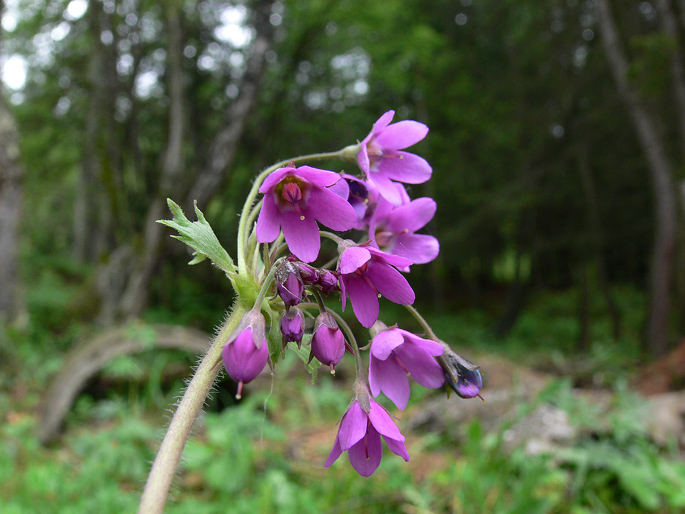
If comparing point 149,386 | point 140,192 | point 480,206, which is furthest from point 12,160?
point 480,206

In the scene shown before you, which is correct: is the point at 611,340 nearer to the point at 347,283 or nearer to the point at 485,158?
the point at 485,158

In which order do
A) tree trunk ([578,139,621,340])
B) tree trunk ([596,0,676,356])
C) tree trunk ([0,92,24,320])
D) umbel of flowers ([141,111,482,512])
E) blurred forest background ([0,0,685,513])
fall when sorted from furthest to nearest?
tree trunk ([578,139,621,340]), tree trunk ([596,0,676,356]), tree trunk ([0,92,24,320]), blurred forest background ([0,0,685,513]), umbel of flowers ([141,111,482,512])

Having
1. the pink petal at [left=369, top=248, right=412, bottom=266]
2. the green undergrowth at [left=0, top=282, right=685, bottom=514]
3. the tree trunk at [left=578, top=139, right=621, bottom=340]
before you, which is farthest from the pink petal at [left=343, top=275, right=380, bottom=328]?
the tree trunk at [left=578, top=139, right=621, bottom=340]

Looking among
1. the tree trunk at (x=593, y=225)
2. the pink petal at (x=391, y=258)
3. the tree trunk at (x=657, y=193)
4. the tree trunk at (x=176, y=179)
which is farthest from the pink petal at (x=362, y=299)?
the tree trunk at (x=593, y=225)

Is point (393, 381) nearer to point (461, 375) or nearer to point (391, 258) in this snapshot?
point (461, 375)

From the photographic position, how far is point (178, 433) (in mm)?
893

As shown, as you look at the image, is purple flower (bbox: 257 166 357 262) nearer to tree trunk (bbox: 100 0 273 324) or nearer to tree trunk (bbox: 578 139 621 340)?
tree trunk (bbox: 100 0 273 324)

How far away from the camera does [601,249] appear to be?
1291 cm

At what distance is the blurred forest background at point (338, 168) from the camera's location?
3420 mm

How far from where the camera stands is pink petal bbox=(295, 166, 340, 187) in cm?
100

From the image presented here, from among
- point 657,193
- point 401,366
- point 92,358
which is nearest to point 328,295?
point 401,366

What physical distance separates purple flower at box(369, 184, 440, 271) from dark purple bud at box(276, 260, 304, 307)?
0.41 meters

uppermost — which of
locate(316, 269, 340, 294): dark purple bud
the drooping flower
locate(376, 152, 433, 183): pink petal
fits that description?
locate(376, 152, 433, 183): pink petal

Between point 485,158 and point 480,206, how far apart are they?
375 cm
